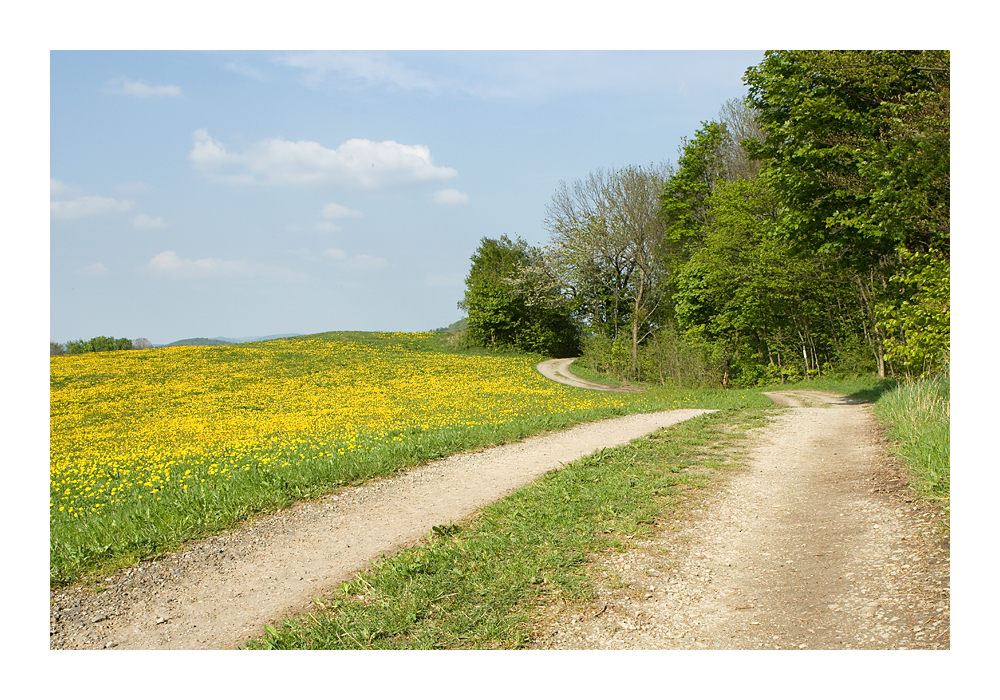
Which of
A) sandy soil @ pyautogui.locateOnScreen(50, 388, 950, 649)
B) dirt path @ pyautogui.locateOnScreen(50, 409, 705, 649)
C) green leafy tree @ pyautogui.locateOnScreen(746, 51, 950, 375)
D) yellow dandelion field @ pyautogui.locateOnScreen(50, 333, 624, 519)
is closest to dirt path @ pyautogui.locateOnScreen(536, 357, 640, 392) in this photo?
yellow dandelion field @ pyautogui.locateOnScreen(50, 333, 624, 519)

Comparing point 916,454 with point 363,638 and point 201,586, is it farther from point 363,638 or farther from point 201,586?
point 201,586

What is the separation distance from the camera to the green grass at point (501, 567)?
14.3 ft

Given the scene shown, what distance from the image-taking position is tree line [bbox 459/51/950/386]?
380 inches

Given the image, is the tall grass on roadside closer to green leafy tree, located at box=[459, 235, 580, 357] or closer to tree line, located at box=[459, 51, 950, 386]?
tree line, located at box=[459, 51, 950, 386]

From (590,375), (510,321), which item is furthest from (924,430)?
(510,321)

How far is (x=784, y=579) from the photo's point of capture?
4859 mm

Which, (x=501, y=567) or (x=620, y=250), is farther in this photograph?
(x=620, y=250)

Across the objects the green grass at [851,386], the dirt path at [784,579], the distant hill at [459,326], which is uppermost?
the distant hill at [459,326]

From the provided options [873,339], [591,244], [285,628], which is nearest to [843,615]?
[285,628]

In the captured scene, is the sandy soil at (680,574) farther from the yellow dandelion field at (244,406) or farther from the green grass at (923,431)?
the yellow dandelion field at (244,406)

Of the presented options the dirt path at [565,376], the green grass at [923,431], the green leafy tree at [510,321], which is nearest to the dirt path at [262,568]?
the green grass at [923,431]

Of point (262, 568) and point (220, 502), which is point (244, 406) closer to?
point (220, 502)

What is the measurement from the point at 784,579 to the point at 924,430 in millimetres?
4934

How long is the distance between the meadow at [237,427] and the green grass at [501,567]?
255 centimetres
